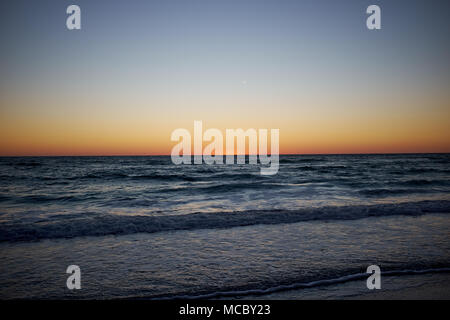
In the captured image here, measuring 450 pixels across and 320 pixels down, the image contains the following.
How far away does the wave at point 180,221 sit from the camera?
761cm

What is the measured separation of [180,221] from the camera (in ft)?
29.4

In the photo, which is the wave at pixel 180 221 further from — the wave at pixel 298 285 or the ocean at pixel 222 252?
the wave at pixel 298 285

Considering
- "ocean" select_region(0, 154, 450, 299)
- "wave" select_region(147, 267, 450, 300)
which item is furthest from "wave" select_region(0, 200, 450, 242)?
"wave" select_region(147, 267, 450, 300)

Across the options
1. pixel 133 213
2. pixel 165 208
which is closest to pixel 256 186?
pixel 165 208

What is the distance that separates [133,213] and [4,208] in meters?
6.04

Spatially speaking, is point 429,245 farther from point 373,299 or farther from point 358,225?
point 373,299

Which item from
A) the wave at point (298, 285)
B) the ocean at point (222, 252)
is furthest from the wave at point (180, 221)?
the wave at point (298, 285)

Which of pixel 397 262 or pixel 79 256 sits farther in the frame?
pixel 79 256

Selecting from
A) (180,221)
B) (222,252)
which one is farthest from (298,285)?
(180,221)

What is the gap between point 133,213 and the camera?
1074 cm

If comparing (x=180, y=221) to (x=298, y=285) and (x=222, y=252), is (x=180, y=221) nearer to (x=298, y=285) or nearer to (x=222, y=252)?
(x=222, y=252)

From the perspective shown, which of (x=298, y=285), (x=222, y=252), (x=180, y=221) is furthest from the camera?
(x=180, y=221)

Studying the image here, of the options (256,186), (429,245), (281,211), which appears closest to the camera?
(429,245)
